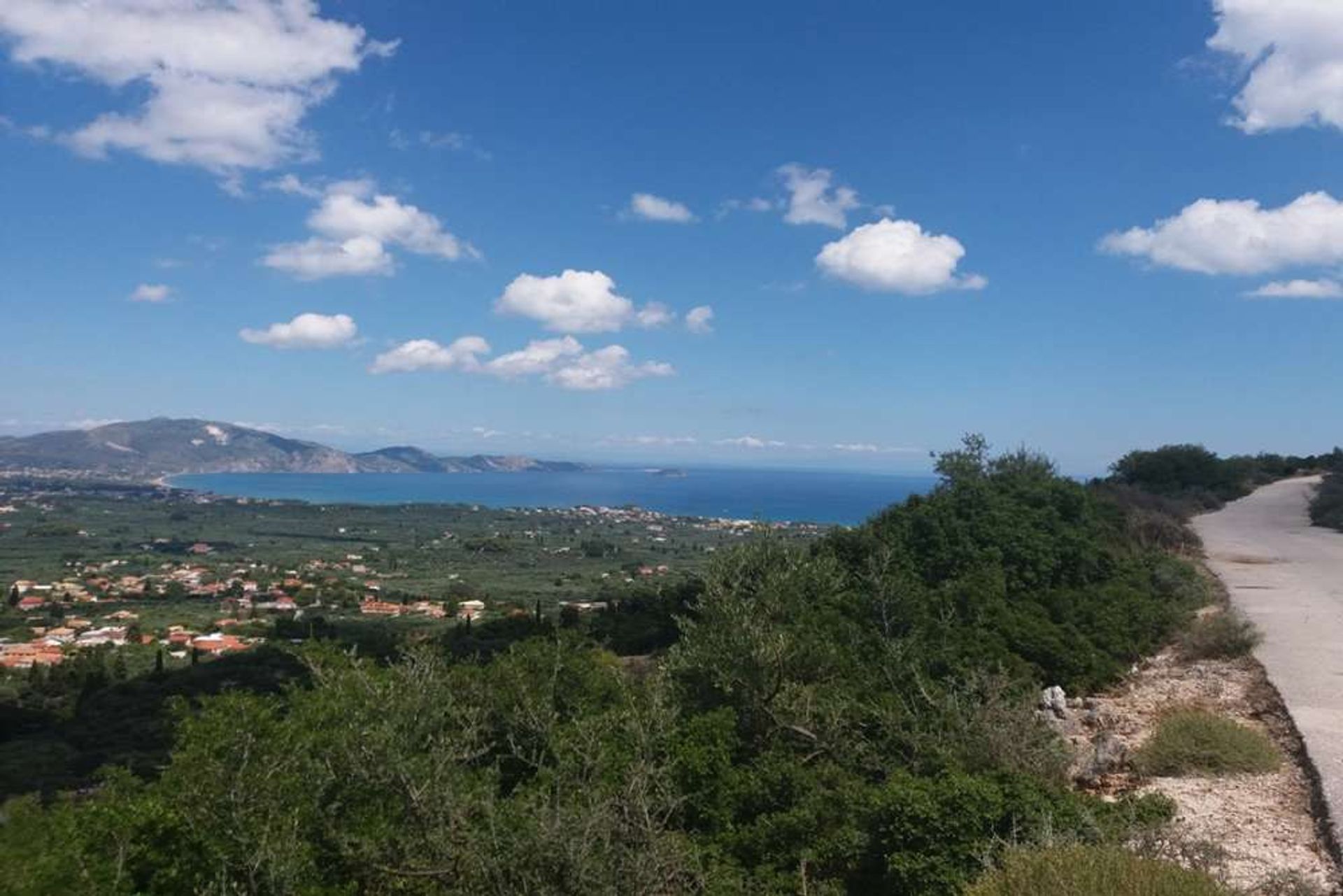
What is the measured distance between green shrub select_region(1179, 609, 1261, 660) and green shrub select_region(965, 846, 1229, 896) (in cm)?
805

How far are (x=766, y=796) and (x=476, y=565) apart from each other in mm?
55366

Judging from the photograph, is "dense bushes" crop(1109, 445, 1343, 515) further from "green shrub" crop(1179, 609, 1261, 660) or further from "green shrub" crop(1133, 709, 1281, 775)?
"green shrub" crop(1133, 709, 1281, 775)

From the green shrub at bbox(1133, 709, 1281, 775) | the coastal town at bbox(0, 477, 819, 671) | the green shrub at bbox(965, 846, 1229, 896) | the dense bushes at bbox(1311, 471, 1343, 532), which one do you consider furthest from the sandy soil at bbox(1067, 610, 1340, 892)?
the dense bushes at bbox(1311, 471, 1343, 532)

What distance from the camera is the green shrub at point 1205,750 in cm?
759

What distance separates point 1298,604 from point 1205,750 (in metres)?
7.77

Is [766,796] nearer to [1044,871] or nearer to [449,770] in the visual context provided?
[449,770]

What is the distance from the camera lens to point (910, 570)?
45.8ft

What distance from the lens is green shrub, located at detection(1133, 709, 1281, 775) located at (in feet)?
24.9

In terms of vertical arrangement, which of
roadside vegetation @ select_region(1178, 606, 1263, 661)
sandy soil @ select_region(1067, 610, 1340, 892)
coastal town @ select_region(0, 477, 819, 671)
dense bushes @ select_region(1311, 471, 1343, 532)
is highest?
dense bushes @ select_region(1311, 471, 1343, 532)

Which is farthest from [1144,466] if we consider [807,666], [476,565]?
[476,565]

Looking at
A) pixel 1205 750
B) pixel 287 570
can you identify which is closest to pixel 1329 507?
pixel 1205 750

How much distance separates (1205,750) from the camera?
774 cm

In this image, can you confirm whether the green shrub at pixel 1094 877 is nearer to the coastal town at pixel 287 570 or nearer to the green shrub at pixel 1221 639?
the green shrub at pixel 1221 639

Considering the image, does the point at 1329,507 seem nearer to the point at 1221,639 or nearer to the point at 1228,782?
the point at 1221,639
